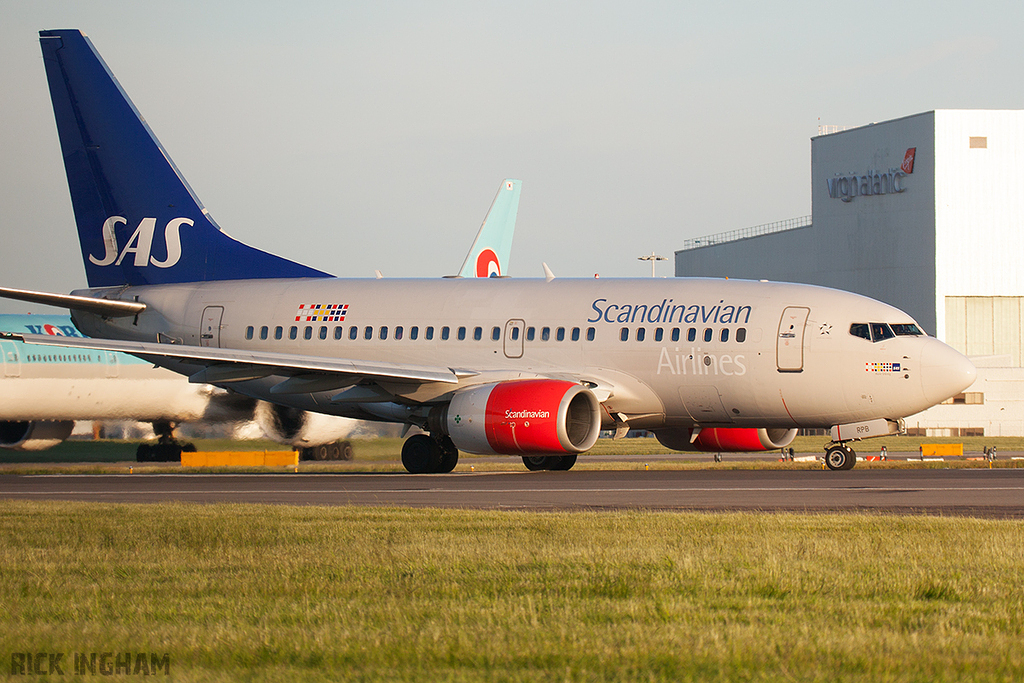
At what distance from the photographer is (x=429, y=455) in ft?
85.7

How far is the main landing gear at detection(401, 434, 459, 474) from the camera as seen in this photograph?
85.7 feet

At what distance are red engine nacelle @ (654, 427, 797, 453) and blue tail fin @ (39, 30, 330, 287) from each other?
9.87 metres

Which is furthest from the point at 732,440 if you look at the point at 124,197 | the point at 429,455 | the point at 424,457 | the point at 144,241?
the point at 124,197

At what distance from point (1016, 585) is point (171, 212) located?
2513cm

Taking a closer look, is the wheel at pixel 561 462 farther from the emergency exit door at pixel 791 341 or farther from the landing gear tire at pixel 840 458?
the emergency exit door at pixel 791 341

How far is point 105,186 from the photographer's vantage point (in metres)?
30.5

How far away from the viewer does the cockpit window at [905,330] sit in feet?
77.7

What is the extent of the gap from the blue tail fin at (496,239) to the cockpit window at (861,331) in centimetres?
1936

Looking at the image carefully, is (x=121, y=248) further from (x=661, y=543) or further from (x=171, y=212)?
(x=661, y=543)

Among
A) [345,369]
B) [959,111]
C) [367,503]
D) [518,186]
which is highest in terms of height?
[959,111]

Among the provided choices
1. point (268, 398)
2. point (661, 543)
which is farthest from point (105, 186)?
point (661, 543)

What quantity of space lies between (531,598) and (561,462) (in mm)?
19131

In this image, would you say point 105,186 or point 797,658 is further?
point 105,186

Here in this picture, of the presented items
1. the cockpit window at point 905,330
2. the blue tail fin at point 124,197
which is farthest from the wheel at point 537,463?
the cockpit window at point 905,330
